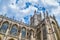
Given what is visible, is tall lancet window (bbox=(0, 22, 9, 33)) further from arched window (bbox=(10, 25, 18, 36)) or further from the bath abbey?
arched window (bbox=(10, 25, 18, 36))

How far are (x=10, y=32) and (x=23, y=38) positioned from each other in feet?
15.1

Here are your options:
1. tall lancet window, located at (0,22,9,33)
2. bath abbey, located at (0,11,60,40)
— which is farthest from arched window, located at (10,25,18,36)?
tall lancet window, located at (0,22,9,33)

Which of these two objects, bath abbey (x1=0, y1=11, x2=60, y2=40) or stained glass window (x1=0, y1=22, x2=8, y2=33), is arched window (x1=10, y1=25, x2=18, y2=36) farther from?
stained glass window (x1=0, y1=22, x2=8, y2=33)

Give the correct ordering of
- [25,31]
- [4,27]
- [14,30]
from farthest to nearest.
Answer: [25,31]
[14,30]
[4,27]

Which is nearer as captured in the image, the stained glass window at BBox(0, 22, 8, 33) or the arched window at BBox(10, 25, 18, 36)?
the stained glass window at BBox(0, 22, 8, 33)

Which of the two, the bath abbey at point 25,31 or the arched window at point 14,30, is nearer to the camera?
the bath abbey at point 25,31

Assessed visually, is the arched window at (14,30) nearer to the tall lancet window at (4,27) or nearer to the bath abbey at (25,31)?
the bath abbey at (25,31)

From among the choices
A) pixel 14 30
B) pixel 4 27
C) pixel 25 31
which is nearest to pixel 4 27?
pixel 4 27

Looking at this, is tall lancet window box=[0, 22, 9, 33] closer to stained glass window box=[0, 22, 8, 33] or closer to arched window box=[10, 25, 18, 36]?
stained glass window box=[0, 22, 8, 33]

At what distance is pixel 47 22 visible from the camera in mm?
28234

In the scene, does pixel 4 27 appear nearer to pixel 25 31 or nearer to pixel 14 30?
pixel 14 30

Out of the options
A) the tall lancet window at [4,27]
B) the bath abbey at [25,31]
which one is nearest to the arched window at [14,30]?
the bath abbey at [25,31]

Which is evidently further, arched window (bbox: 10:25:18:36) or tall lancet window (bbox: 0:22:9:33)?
arched window (bbox: 10:25:18:36)

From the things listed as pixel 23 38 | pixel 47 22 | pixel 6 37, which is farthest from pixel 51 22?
pixel 6 37
